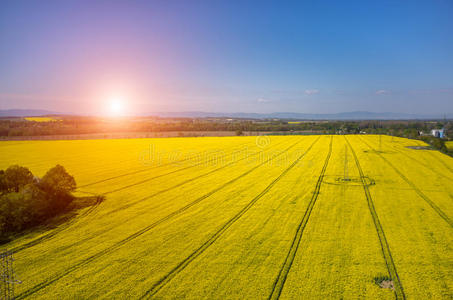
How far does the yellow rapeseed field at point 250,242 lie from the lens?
33.2 feet

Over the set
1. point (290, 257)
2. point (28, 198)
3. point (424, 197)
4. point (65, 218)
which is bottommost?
point (65, 218)

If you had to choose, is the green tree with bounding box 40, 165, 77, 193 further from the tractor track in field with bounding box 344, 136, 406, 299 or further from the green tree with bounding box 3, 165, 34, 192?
the tractor track in field with bounding box 344, 136, 406, 299

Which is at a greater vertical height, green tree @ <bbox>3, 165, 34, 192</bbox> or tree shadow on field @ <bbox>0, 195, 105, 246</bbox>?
green tree @ <bbox>3, 165, 34, 192</bbox>

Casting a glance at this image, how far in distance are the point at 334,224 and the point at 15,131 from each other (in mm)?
88577

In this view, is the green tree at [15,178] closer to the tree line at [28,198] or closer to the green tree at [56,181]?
the tree line at [28,198]

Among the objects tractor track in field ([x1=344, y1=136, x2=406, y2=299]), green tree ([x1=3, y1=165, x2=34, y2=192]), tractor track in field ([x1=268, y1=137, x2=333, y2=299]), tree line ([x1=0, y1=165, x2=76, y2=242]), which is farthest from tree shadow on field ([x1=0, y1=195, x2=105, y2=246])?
tractor track in field ([x1=344, y1=136, x2=406, y2=299])

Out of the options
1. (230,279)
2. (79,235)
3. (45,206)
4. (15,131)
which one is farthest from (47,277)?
(15,131)

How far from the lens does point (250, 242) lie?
44.7 ft

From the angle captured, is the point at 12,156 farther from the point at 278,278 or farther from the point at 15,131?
the point at 278,278

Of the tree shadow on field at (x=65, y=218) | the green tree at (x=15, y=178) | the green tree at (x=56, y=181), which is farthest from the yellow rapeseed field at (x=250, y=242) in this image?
the green tree at (x=15, y=178)

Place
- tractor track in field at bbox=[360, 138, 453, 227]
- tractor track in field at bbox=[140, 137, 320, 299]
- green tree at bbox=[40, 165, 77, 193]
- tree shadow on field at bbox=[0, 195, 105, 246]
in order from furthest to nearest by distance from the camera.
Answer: green tree at bbox=[40, 165, 77, 193]
tractor track in field at bbox=[360, 138, 453, 227]
tree shadow on field at bbox=[0, 195, 105, 246]
tractor track in field at bbox=[140, 137, 320, 299]

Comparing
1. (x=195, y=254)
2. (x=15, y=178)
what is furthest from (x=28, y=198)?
(x=195, y=254)

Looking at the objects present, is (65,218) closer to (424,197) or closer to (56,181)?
(56,181)

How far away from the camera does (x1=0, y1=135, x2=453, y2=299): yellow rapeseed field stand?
33.2ft
